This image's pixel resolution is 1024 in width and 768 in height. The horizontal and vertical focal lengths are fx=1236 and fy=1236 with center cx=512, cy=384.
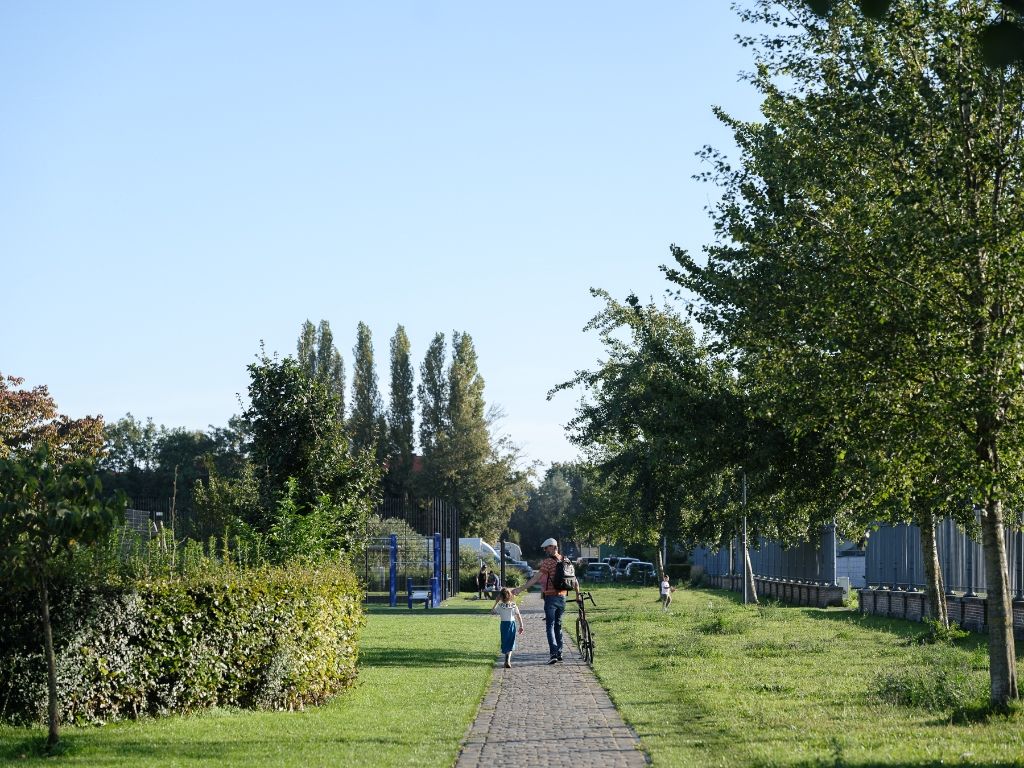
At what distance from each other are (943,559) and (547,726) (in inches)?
802

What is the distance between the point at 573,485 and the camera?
468 ft

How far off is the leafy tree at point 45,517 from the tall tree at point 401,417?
74.2 metres

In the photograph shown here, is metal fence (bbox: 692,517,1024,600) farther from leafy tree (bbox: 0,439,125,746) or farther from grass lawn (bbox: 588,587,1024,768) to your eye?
leafy tree (bbox: 0,439,125,746)

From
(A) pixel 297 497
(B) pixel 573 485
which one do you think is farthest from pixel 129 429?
(A) pixel 297 497

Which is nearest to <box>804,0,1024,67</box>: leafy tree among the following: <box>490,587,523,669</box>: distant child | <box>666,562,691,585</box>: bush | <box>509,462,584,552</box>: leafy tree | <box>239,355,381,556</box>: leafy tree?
<box>490,587,523,669</box>: distant child

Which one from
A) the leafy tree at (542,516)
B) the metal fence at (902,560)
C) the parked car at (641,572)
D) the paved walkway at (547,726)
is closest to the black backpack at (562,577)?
the paved walkway at (547,726)

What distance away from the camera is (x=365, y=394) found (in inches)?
3329

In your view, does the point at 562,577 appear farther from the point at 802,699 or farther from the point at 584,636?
the point at 802,699

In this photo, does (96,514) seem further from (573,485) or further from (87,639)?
(573,485)

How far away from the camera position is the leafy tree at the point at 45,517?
983cm

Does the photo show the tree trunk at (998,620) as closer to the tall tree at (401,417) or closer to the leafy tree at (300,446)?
the leafy tree at (300,446)

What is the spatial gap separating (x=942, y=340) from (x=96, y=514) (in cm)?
766

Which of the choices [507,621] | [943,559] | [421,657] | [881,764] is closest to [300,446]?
[421,657]

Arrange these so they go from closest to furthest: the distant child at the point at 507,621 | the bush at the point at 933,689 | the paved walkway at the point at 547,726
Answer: the paved walkway at the point at 547,726 < the bush at the point at 933,689 < the distant child at the point at 507,621
